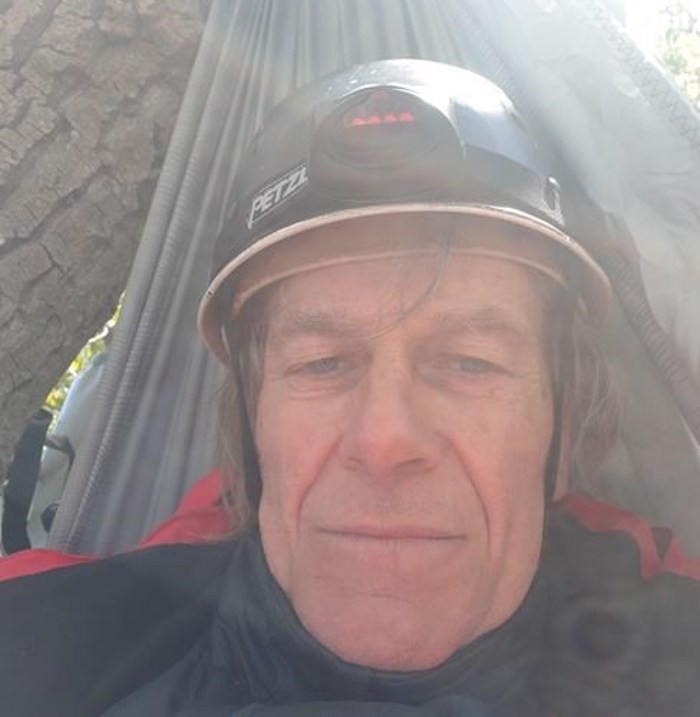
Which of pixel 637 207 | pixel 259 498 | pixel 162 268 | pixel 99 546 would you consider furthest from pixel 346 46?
pixel 99 546

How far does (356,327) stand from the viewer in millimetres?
1659

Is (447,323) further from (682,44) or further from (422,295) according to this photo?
(682,44)

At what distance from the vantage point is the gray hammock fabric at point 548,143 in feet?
5.87

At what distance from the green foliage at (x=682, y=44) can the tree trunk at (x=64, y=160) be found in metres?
1.69

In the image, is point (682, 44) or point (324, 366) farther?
point (682, 44)

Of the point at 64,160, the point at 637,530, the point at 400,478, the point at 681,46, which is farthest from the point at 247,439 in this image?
the point at 681,46

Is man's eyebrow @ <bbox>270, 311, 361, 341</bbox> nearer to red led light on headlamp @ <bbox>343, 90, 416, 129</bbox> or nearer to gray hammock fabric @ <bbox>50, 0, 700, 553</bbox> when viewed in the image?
red led light on headlamp @ <bbox>343, 90, 416, 129</bbox>

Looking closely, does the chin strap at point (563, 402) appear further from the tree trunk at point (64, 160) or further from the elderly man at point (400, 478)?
the tree trunk at point (64, 160)

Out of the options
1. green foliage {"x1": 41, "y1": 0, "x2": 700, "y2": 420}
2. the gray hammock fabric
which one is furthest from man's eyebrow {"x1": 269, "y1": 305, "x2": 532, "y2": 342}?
green foliage {"x1": 41, "y1": 0, "x2": 700, "y2": 420}

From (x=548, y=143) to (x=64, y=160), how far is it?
754 millimetres

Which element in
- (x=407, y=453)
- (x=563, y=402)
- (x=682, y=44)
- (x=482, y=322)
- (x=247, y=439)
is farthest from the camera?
(x=682, y=44)

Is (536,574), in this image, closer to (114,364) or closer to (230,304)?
(230,304)

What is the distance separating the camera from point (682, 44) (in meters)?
3.68

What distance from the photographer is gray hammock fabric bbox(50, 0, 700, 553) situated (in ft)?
5.87
